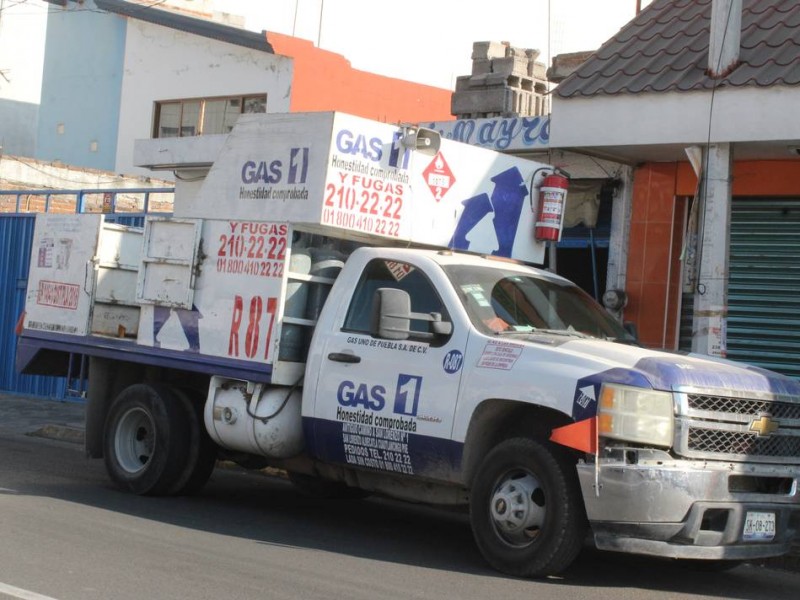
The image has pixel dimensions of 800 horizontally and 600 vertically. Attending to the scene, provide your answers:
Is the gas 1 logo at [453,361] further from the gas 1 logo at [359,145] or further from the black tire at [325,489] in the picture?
the black tire at [325,489]

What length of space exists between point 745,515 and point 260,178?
14.4ft

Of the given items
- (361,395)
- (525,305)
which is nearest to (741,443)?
(525,305)

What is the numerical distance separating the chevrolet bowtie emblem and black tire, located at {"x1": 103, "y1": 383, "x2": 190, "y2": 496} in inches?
180

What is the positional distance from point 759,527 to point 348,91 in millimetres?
20693

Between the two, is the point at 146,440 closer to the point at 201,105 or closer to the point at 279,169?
the point at 279,169

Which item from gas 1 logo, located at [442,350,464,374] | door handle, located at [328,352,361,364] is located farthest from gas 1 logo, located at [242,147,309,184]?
gas 1 logo, located at [442,350,464,374]

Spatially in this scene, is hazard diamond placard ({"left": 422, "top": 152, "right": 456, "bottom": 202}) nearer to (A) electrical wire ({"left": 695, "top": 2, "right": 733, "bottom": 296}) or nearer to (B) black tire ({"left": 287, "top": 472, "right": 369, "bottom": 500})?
(B) black tire ({"left": 287, "top": 472, "right": 369, "bottom": 500})

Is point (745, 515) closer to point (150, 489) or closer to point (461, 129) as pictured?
point (150, 489)

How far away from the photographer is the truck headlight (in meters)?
7.13

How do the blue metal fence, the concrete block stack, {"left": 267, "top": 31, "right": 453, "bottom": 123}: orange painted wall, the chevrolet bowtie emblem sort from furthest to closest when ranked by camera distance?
1. {"left": 267, "top": 31, "right": 453, "bottom": 123}: orange painted wall
2. the blue metal fence
3. the concrete block stack
4. the chevrolet bowtie emblem

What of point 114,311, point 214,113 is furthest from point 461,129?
point 214,113

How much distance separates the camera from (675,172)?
1364 centimetres

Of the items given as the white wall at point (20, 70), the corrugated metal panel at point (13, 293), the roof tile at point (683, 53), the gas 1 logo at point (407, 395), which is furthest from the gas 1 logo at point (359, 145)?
the white wall at point (20, 70)

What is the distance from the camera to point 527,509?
7.52m
